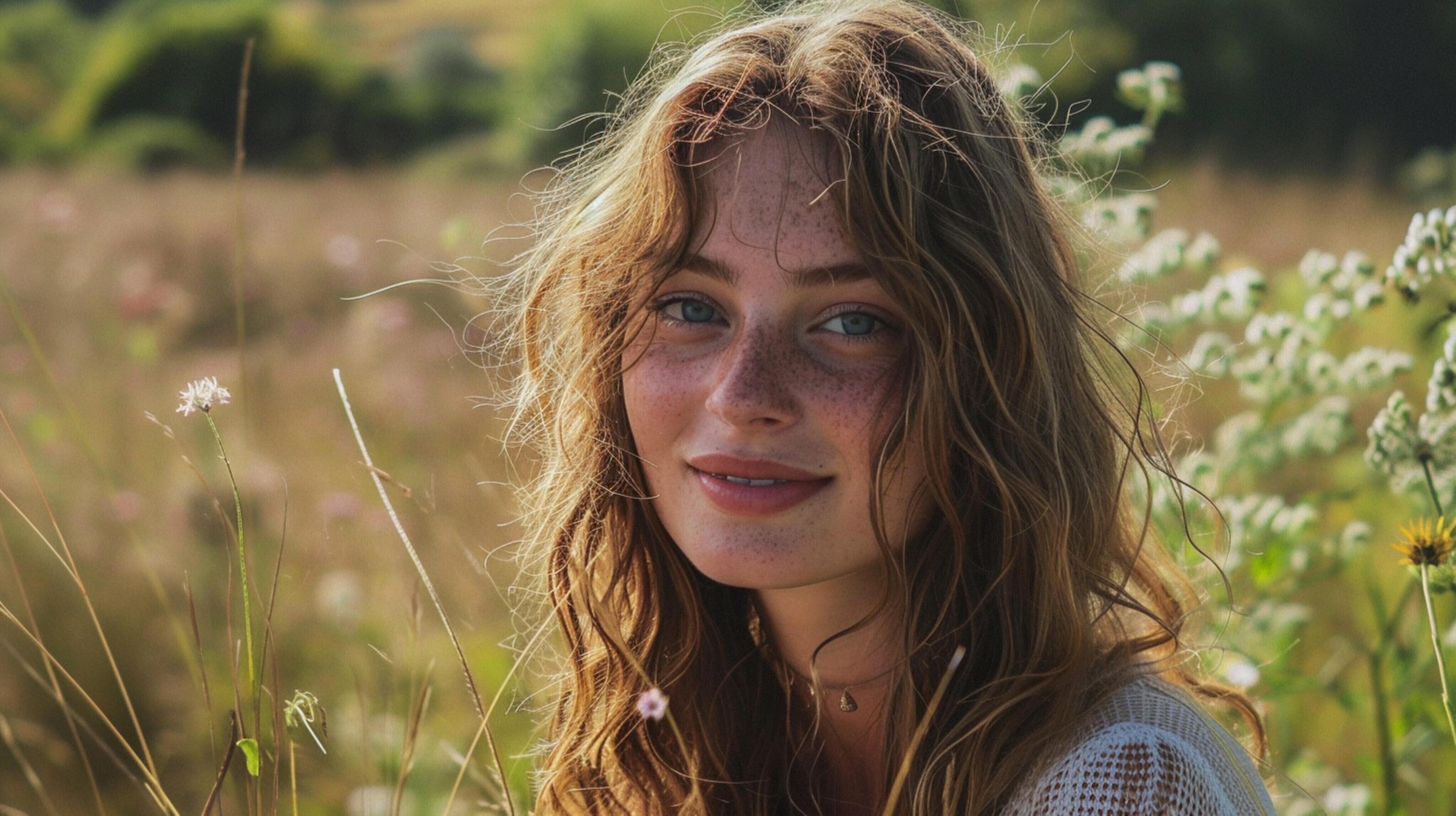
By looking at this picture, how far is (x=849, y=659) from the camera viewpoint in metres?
1.73

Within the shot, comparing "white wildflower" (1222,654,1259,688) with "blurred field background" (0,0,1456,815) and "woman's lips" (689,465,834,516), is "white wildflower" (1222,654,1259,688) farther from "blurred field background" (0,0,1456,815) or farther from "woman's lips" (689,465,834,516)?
"woman's lips" (689,465,834,516)

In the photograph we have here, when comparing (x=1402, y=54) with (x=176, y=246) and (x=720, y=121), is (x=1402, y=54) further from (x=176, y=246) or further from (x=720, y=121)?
(x=720, y=121)

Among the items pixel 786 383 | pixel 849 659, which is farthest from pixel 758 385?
pixel 849 659

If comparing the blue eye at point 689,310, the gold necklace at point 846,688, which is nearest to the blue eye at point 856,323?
the blue eye at point 689,310

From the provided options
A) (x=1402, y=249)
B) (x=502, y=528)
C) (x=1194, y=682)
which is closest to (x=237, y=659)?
(x=1194, y=682)

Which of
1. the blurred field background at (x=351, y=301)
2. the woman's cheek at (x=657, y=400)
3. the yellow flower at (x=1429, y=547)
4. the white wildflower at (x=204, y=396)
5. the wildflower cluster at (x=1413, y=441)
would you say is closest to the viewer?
the white wildflower at (x=204, y=396)

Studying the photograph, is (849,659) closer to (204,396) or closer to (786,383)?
(786,383)

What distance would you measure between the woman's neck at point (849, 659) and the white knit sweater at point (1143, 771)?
28 cm

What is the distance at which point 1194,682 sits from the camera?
1821 millimetres

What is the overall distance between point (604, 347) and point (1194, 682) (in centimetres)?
96

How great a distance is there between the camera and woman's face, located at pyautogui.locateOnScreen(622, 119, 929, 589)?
1.47 meters

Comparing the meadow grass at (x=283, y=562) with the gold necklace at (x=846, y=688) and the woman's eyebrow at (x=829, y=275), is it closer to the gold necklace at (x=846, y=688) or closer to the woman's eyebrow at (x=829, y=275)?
the gold necklace at (x=846, y=688)

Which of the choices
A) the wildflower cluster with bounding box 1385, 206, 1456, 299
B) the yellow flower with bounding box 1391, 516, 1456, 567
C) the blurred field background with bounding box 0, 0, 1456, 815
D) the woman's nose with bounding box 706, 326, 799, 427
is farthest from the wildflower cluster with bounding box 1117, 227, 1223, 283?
the woman's nose with bounding box 706, 326, 799, 427

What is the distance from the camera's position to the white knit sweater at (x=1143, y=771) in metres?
1.29
